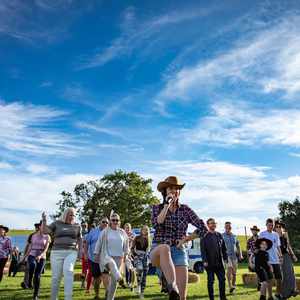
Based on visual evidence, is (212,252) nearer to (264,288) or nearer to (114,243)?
(264,288)

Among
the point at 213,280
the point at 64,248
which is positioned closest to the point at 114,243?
the point at 64,248

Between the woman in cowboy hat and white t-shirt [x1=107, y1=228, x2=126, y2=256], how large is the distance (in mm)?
4378

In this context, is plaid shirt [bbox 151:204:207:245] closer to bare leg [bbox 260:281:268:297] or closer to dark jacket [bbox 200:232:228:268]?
dark jacket [bbox 200:232:228:268]

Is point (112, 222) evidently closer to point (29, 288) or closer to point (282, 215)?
point (29, 288)

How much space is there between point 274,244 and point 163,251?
723 centimetres

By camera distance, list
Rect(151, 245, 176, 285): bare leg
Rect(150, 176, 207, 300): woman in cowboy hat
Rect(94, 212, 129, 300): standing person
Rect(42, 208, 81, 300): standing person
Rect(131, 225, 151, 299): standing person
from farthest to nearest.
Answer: Rect(131, 225, 151, 299): standing person, Rect(94, 212, 129, 300): standing person, Rect(42, 208, 81, 300): standing person, Rect(150, 176, 207, 300): woman in cowboy hat, Rect(151, 245, 176, 285): bare leg

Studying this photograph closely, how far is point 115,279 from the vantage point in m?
9.54

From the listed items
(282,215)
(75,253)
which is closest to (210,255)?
(75,253)

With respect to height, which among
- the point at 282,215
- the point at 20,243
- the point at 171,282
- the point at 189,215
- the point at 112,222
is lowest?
the point at 171,282

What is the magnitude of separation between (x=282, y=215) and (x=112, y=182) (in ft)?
83.8

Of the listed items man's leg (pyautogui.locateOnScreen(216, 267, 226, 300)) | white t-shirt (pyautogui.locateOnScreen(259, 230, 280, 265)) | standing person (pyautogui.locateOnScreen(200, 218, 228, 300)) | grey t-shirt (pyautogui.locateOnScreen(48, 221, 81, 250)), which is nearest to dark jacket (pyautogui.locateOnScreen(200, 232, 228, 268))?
standing person (pyautogui.locateOnScreen(200, 218, 228, 300))

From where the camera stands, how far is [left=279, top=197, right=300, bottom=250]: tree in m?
62.0

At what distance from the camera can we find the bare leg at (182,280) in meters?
5.82

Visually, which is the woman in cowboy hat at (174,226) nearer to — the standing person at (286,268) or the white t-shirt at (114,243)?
the white t-shirt at (114,243)
